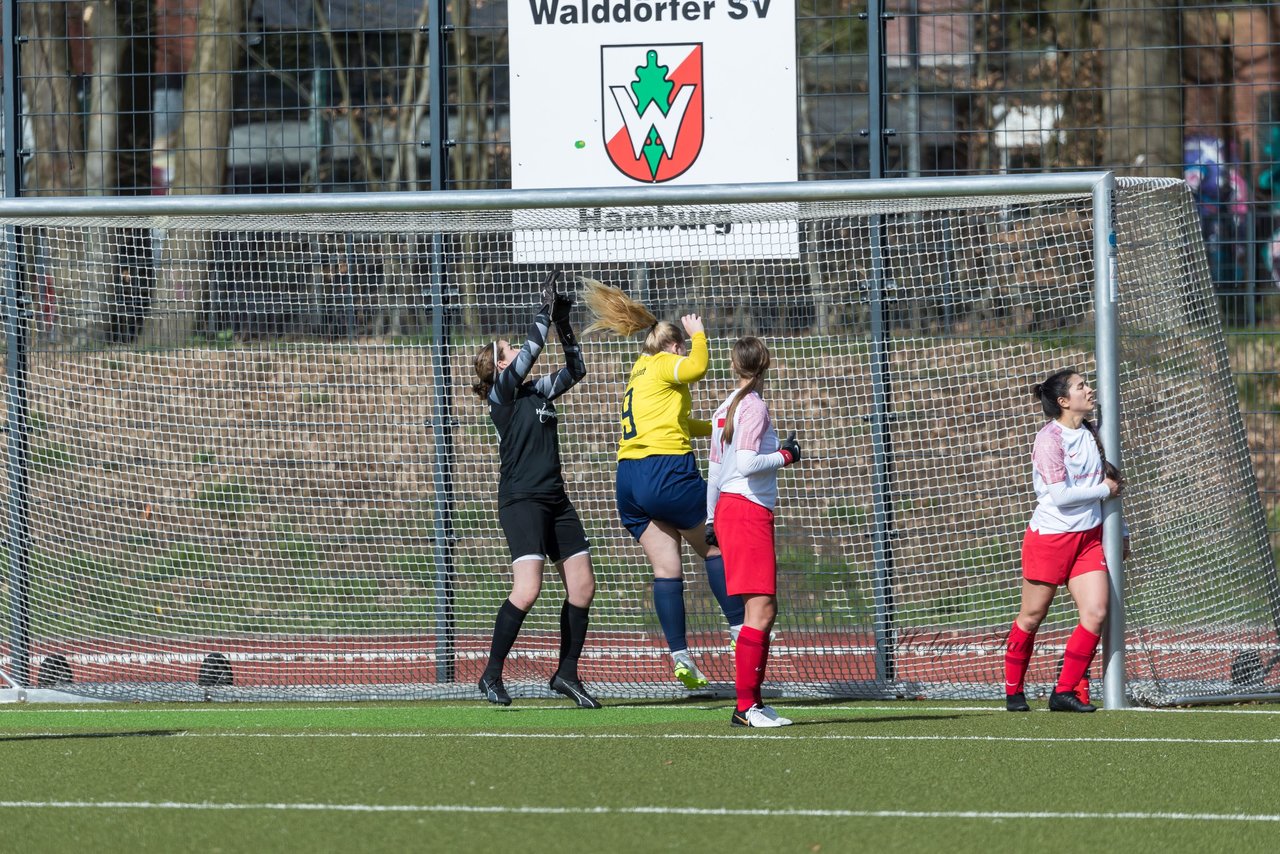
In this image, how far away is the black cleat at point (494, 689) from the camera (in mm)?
8258

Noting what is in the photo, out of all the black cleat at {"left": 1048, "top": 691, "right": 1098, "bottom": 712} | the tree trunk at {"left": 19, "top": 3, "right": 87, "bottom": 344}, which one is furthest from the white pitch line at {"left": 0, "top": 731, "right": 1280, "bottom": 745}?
the tree trunk at {"left": 19, "top": 3, "right": 87, "bottom": 344}

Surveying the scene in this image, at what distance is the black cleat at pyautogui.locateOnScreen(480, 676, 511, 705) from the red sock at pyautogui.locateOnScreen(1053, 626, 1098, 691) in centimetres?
270

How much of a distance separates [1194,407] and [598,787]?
13.2 feet

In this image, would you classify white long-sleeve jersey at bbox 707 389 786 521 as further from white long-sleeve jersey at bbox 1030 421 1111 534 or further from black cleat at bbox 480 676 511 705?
black cleat at bbox 480 676 511 705

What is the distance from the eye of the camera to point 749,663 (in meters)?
7.24

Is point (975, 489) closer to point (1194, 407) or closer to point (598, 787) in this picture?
point (1194, 407)

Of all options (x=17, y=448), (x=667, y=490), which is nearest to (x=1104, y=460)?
(x=667, y=490)

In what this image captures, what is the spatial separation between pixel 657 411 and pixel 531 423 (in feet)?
2.18

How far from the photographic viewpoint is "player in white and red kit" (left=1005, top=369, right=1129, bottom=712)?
770 cm

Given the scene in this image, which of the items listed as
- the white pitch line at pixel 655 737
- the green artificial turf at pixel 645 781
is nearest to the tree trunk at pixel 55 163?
the green artificial turf at pixel 645 781

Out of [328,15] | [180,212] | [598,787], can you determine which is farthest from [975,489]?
[328,15]

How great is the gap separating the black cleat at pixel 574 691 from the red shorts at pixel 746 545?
1.44 m

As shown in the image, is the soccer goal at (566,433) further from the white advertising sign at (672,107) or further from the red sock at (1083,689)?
the red sock at (1083,689)

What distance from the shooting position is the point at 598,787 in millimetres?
5977
